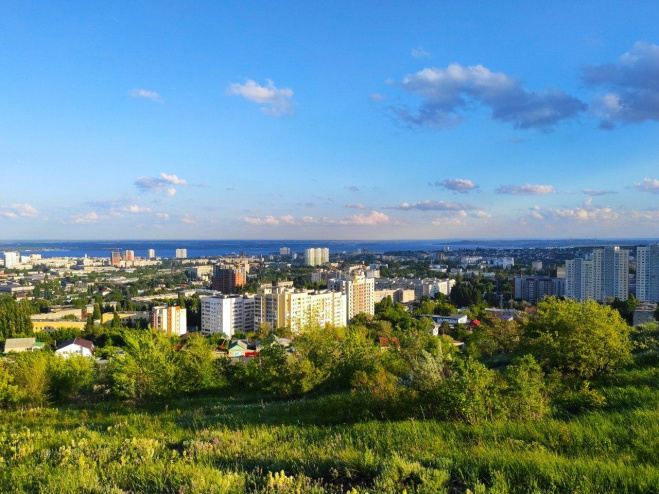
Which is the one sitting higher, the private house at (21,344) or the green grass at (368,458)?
the green grass at (368,458)

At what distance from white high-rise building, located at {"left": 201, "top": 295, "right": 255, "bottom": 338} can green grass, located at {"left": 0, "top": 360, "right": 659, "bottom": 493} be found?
146 feet

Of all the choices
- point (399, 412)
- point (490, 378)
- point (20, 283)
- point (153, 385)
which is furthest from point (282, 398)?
point (20, 283)

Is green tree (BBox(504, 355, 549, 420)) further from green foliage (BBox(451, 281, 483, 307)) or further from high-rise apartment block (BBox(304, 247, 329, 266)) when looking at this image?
high-rise apartment block (BBox(304, 247, 329, 266))

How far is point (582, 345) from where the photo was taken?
6.85 metres

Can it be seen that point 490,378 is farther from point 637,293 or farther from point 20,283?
point 20,283

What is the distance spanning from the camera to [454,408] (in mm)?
4277

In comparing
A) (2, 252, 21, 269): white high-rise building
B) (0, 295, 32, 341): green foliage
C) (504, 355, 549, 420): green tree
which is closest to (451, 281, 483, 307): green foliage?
(0, 295, 32, 341): green foliage

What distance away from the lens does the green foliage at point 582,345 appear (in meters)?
6.83

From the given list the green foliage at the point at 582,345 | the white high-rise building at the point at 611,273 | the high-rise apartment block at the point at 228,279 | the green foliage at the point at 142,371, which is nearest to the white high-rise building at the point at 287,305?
the high-rise apartment block at the point at 228,279

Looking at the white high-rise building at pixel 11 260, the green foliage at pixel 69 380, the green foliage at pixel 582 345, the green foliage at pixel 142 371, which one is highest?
the green foliage at pixel 582 345

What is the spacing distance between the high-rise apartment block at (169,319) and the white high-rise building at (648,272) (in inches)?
2247

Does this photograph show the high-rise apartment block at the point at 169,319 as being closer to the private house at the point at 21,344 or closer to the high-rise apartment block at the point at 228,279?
the private house at the point at 21,344

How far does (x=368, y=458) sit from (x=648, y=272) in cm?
6900

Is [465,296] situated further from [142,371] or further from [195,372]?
[142,371]
